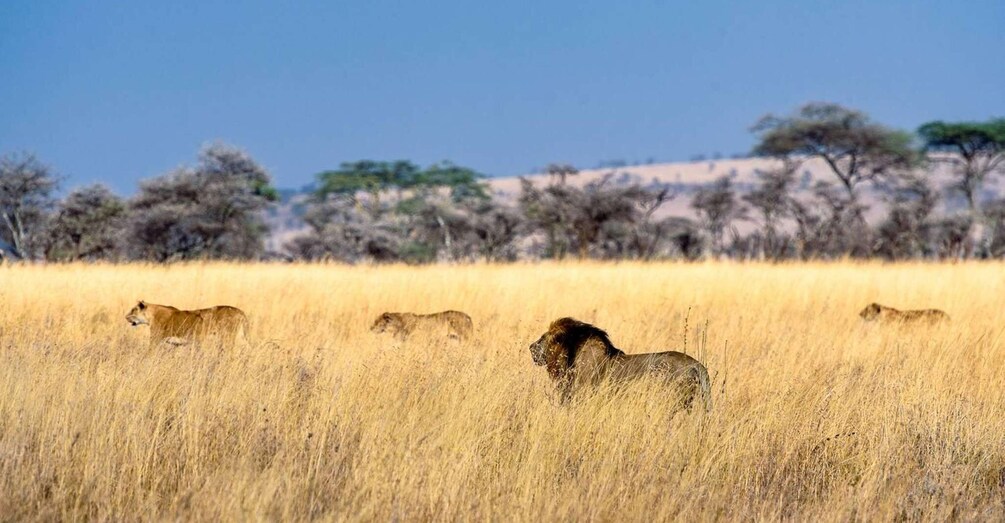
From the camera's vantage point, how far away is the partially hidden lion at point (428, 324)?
31.6 feet

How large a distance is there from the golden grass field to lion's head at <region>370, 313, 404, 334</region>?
63 centimetres

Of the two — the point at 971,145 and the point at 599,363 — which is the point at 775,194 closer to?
the point at 971,145

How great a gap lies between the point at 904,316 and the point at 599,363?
214 inches

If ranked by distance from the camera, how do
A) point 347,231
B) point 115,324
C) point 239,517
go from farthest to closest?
point 347,231 → point 115,324 → point 239,517

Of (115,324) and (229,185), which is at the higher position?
(229,185)

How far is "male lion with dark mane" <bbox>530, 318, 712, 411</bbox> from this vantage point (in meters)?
5.33

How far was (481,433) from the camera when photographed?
5.20m

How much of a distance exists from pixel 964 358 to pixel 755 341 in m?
1.60

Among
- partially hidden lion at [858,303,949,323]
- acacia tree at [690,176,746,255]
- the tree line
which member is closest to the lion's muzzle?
partially hidden lion at [858,303,949,323]

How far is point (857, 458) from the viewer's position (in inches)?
199

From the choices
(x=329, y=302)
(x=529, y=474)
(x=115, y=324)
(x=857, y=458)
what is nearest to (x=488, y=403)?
(x=529, y=474)

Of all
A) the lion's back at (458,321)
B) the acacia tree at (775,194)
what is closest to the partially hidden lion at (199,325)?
the lion's back at (458,321)

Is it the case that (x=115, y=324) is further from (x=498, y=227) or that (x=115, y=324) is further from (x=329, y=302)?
(x=498, y=227)

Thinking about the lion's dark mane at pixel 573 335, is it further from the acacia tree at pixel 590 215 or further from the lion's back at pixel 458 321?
the acacia tree at pixel 590 215
